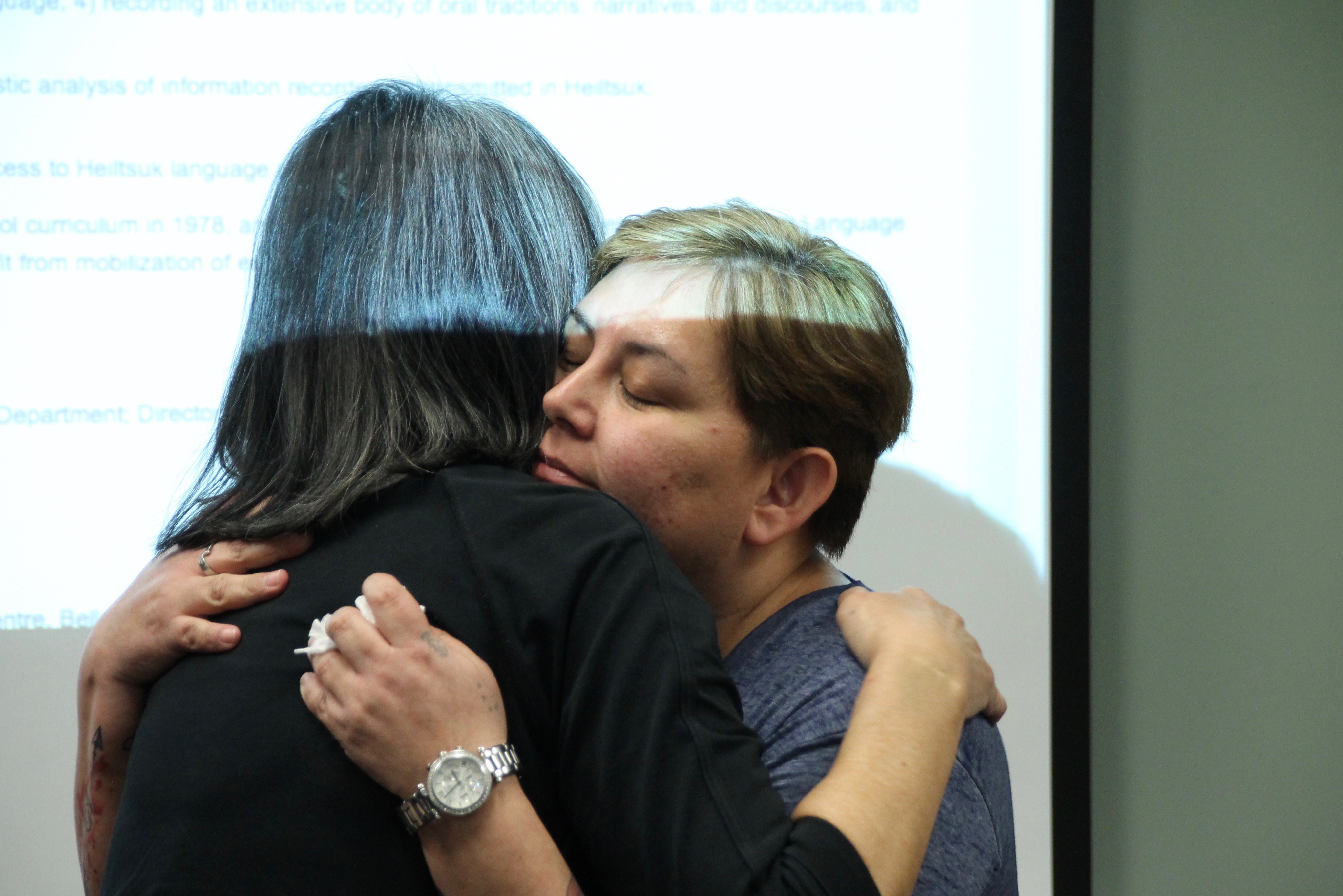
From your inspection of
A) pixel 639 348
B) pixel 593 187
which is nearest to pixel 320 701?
pixel 639 348

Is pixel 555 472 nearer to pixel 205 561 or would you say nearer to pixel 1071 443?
pixel 205 561

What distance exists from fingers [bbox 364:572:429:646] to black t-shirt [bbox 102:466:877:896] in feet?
0.05

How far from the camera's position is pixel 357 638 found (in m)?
0.65

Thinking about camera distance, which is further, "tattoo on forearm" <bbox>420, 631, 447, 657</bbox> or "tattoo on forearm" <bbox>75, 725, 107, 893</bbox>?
"tattoo on forearm" <bbox>75, 725, 107, 893</bbox>

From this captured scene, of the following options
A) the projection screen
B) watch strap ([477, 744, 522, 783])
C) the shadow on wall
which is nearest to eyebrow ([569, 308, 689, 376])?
watch strap ([477, 744, 522, 783])

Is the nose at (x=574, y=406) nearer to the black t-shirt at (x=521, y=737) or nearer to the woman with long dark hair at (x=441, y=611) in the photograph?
the woman with long dark hair at (x=441, y=611)

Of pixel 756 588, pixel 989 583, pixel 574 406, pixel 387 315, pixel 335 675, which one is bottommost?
pixel 989 583

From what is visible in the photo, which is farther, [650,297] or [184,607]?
[650,297]

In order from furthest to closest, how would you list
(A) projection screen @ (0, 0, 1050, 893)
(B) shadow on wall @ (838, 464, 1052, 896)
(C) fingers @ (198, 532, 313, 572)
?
(B) shadow on wall @ (838, 464, 1052, 896), (A) projection screen @ (0, 0, 1050, 893), (C) fingers @ (198, 532, 313, 572)

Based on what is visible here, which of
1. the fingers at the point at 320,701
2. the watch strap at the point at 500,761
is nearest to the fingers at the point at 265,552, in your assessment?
the fingers at the point at 320,701

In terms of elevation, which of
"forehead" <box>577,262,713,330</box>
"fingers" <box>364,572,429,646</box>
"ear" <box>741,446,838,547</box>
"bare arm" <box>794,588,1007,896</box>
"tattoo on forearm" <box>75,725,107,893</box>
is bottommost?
"tattoo on forearm" <box>75,725,107,893</box>

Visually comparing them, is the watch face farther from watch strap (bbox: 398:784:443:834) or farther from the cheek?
the cheek

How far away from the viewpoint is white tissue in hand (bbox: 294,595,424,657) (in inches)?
26.0

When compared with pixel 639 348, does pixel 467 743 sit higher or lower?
lower
